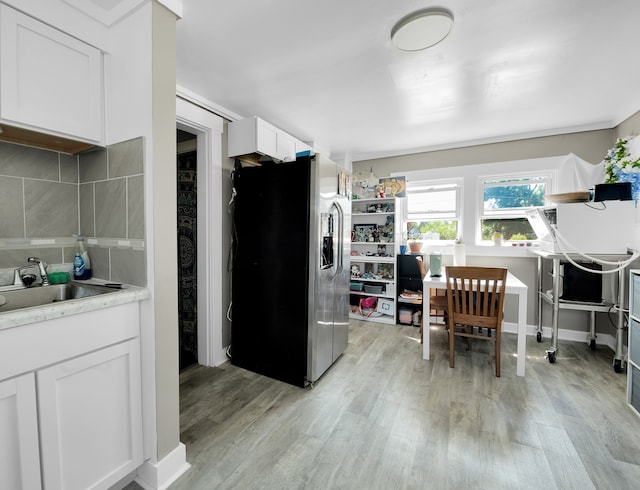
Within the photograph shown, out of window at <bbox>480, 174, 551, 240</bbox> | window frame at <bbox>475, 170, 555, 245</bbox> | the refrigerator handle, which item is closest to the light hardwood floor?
the refrigerator handle

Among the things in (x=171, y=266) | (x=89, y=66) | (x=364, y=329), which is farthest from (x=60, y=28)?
(x=364, y=329)

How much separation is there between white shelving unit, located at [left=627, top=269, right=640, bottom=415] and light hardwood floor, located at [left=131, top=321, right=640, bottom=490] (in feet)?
0.37

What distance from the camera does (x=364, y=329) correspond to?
12.1 feet

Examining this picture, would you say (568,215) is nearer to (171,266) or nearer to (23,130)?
Result: (171,266)

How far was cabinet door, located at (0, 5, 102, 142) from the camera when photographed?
4.00ft

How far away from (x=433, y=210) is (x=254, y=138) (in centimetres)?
272

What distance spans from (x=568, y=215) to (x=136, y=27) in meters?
3.56

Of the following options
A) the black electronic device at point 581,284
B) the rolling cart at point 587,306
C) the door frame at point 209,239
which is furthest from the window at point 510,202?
the door frame at point 209,239

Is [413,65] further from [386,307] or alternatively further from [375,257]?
[386,307]

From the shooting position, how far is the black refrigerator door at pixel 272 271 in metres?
2.27

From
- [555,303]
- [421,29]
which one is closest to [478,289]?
[555,303]

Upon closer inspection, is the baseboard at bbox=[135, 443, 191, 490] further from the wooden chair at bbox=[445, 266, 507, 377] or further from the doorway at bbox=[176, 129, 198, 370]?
the wooden chair at bbox=[445, 266, 507, 377]

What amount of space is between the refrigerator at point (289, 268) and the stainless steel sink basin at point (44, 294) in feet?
3.93

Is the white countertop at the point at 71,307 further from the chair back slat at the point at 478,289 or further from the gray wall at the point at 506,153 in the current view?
the gray wall at the point at 506,153
